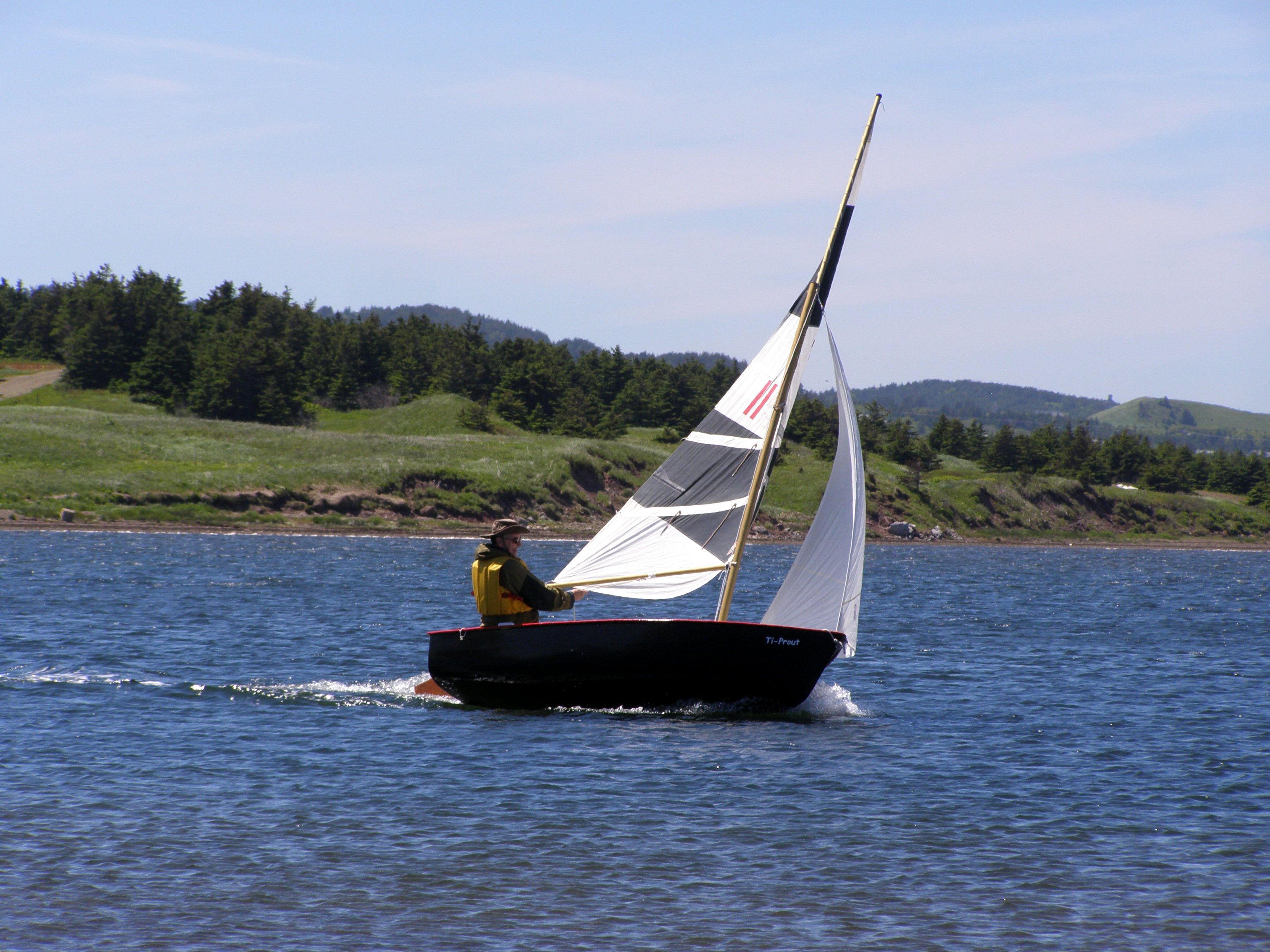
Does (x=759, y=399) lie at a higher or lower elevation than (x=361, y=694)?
higher

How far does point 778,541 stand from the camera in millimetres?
93125

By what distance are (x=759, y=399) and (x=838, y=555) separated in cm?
277

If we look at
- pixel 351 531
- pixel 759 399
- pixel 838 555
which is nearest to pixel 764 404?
pixel 759 399

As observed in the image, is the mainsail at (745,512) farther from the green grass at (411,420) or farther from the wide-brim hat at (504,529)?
the green grass at (411,420)

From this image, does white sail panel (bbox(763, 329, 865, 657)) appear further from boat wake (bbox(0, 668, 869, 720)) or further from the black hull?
boat wake (bbox(0, 668, 869, 720))

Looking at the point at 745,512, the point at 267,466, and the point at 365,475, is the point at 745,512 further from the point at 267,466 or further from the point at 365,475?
the point at 267,466

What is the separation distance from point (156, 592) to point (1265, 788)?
32.9 m

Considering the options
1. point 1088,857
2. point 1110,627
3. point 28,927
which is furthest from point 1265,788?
point 1110,627

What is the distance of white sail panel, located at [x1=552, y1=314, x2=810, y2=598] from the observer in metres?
18.2

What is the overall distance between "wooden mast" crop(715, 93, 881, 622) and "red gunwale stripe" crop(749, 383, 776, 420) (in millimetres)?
124

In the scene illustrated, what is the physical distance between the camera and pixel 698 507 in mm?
18484

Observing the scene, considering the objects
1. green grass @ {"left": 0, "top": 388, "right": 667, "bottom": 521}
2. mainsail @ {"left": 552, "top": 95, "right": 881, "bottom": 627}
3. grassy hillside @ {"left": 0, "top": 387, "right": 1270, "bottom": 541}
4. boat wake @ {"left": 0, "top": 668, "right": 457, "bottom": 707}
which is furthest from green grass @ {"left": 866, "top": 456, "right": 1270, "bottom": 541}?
mainsail @ {"left": 552, "top": 95, "right": 881, "bottom": 627}

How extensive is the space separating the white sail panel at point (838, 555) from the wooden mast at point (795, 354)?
702 millimetres

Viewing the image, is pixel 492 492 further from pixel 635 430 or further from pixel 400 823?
pixel 400 823
